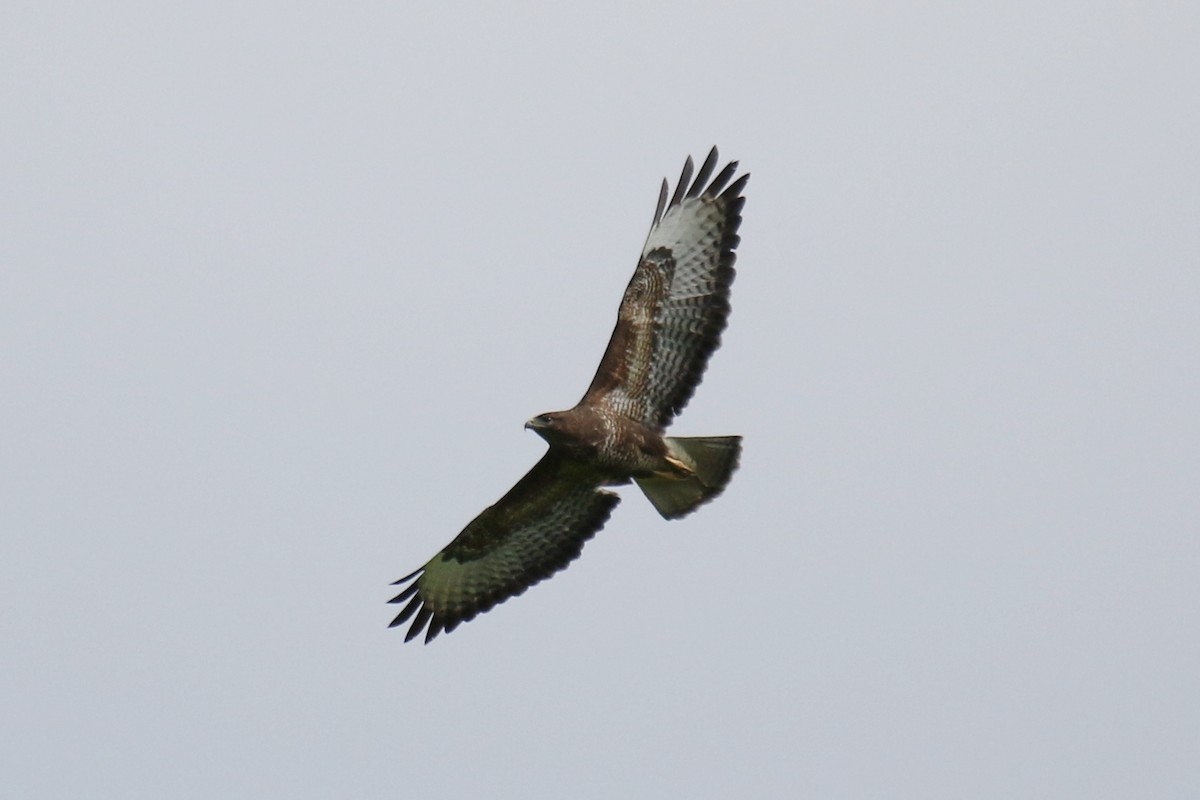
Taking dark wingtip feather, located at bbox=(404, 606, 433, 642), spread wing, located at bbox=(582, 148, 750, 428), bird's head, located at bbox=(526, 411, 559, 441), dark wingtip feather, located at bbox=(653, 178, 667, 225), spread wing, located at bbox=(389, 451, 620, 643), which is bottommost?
dark wingtip feather, located at bbox=(404, 606, 433, 642)

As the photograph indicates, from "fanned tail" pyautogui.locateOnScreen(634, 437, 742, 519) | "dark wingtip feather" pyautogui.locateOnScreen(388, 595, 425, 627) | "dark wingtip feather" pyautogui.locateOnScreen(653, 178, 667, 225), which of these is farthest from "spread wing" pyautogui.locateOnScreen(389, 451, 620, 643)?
"dark wingtip feather" pyautogui.locateOnScreen(653, 178, 667, 225)

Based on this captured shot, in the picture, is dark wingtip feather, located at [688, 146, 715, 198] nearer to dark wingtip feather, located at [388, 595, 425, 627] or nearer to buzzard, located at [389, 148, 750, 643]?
buzzard, located at [389, 148, 750, 643]

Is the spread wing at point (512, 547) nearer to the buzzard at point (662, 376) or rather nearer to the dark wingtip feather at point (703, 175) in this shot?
the buzzard at point (662, 376)

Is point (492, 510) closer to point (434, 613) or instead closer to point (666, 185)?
point (434, 613)

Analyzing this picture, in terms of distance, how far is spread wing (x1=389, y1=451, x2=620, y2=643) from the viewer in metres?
14.5

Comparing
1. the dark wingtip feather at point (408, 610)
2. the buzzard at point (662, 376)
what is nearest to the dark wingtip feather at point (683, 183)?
the buzzard at point (662, 376)

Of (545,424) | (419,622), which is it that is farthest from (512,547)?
(545,424)

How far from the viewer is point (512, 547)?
14961 mm

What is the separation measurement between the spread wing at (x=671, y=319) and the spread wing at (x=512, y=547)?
649mm

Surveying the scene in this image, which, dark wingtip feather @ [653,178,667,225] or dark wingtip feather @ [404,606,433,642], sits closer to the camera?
dark wingtip feather @ [653,178,667,225]

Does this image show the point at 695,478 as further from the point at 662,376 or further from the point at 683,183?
the point at 683,183

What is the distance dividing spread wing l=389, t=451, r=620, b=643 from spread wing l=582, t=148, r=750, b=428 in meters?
0.65

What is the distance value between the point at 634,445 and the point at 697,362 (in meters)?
0.71

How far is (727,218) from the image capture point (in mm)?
14133
